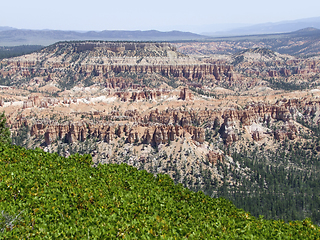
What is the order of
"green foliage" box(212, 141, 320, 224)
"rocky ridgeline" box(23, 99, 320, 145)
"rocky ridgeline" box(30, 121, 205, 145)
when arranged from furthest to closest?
"rocky ridgeline" box(23, 99, 320, 145) < "rocky ridgeline" box(30, 121, 205, 145) < "green foliage" box(212, 141, 320, 224)

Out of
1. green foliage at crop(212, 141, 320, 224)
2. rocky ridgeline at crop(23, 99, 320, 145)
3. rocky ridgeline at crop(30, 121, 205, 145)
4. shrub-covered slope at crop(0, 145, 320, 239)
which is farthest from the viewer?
rocky ridgeline at crop(23, 99, 320, 145)

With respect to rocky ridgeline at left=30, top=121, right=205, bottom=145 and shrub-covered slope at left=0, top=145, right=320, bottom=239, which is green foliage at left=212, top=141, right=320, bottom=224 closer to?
rocky ridgeline at left=30, top=121, right=205, bottom=145

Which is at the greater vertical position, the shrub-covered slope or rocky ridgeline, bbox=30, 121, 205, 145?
the shrub-covered slope

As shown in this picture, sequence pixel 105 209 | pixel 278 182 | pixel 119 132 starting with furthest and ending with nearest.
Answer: pixel 119 132, pixel 278 182, pixel 105 209

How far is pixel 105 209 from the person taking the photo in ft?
85.9

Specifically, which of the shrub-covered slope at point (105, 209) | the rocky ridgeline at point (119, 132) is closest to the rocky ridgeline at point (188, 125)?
the rocky ridgeline at point (119, 132)

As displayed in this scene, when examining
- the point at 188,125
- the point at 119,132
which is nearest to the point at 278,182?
the point at 188,125

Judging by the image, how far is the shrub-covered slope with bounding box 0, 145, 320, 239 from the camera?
75.8ft

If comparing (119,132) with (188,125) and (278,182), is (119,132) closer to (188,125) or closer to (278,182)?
(188,125)

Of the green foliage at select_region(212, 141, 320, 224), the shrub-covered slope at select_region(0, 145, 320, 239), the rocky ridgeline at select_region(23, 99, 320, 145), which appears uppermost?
the shrub-covered slope at select_region(0, 145, 320, 239)

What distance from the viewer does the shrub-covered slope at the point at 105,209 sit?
23.1 meters

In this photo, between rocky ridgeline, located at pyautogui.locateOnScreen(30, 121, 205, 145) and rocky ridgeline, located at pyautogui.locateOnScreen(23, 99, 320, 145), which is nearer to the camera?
rocky ridgeline, located at pyautogui.locateOnScreen(30, 121, 205, 145)

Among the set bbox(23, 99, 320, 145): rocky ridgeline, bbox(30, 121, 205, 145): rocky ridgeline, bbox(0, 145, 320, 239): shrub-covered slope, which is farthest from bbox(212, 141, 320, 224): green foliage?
bbox(0, 145, 320, 239): shrub-covered slope

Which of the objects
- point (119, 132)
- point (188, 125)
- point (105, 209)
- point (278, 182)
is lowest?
point (278, 182)
